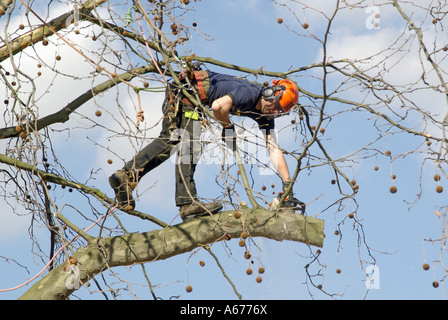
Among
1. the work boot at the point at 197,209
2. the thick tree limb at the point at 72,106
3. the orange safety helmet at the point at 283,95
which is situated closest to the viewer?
the work boot at the point at 197,209

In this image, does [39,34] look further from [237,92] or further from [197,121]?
[237,92]

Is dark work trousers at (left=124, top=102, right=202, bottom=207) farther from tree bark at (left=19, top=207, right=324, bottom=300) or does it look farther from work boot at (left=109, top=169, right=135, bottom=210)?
tree bark at (left=19, top=207, right=324, bottom=300)

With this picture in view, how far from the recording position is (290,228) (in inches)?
203

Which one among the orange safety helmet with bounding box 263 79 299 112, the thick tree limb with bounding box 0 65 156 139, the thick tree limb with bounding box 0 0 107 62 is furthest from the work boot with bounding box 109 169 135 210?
the thick tree limb with bounding box 0 0 107 62

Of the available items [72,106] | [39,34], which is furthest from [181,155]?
[39,34]

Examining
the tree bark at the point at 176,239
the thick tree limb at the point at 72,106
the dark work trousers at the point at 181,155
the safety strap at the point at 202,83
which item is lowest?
the tree bark at the point at 176,239

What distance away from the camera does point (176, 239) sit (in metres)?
5.21

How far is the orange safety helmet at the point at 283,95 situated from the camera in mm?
5398

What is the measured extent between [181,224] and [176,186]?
12.6 inches

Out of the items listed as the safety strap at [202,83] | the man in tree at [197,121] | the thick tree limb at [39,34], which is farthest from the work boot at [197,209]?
the thick tree limb at [39,34]

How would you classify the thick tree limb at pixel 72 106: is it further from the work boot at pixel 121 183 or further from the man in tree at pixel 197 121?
the work boot at pixel 121 183

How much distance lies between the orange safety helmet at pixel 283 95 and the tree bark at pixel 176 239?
939 mm
